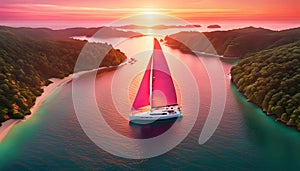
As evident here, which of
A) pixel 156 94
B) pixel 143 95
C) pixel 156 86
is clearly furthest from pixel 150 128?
pixel 156 86

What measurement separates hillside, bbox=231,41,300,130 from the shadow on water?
78.9ft

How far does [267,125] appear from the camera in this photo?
204ft

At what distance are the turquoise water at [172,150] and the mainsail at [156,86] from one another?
545cm

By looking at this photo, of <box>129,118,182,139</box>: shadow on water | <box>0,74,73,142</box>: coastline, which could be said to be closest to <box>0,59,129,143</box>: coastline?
<box>0,74,73,142</box>: coastline

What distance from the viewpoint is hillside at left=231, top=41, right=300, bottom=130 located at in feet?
211

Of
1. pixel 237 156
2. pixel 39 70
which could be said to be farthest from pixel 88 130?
pixel 39 70

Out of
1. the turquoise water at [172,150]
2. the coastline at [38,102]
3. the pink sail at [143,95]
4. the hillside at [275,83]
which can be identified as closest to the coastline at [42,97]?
the coastline at [38,102]

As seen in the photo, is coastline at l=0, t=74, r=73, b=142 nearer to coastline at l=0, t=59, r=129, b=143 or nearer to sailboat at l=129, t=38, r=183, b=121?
coastline at l=0, t=59, r=129, b=143

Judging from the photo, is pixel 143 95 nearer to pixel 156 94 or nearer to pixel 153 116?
pixel 156 94

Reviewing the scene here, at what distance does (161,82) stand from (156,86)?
4.98 ft

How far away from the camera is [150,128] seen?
192ft

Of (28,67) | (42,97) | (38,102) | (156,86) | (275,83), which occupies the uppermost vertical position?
(28,67)

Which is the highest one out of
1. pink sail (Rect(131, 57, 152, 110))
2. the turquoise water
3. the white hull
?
pink sail (Rect(131, 57, 152, 110))

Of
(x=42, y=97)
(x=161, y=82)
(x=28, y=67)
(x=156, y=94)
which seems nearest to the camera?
(x=156, y=94)
